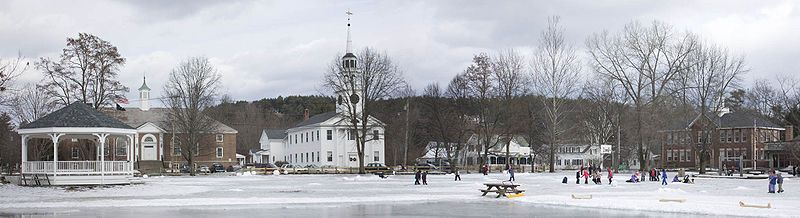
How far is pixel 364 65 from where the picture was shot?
83.7 metres

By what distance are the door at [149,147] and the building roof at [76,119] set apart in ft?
176

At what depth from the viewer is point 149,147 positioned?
101562 mm

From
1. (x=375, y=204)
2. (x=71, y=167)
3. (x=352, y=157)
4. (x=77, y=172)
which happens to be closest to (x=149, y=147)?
(x=352, y=157)

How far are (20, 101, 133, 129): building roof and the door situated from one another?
53736 mm

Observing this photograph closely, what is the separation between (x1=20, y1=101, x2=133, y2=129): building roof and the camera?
153 ft

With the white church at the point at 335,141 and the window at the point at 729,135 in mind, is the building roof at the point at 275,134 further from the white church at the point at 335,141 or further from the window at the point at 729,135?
the window at the point at 729,135

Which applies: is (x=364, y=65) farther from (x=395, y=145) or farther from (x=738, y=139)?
(x=738, y=139)

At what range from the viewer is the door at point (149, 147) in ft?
332

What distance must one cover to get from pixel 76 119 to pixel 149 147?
183 feet

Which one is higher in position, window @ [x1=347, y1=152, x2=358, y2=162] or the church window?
the church window

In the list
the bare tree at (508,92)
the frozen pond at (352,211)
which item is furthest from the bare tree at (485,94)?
the frozen pond at (352,211)

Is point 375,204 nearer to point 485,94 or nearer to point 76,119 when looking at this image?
point 76,119

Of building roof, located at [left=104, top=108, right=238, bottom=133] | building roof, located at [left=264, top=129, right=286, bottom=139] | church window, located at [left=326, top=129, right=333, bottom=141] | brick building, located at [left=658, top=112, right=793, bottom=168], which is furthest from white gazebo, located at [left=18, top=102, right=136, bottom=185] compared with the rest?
building roof, located at [left=264, top=129, right=286, bottom=139]

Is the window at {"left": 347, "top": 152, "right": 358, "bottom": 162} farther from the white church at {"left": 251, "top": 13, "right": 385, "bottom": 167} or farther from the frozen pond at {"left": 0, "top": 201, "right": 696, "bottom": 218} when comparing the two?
the frozen pond at {"left": 0, "top": 201, "right": 696, "bottom": 218}
